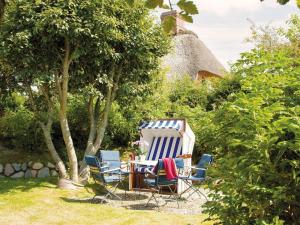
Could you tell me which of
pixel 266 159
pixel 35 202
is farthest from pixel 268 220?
pixel 35 202

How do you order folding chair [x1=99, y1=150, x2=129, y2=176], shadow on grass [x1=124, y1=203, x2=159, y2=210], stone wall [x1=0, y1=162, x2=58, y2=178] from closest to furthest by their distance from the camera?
1. shadow on grass [x1=124, y1=203, x2=159, y2=210]
2. folding chair [x1=99, y1=150, x2=129, y2=176]
3. stone wall [x1=0, y1=162, x2=58, y2=178]

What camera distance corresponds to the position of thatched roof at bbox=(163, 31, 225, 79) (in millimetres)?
30109

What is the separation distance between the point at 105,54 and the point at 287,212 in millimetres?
7660

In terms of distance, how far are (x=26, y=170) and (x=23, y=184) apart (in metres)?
1.59

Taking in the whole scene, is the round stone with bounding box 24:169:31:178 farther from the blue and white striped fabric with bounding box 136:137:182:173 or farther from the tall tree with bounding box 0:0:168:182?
the blue and white striped fabric with bounding box 136:137:182:173

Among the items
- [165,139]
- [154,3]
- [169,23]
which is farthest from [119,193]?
[154,3]

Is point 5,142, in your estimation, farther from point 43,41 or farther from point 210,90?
point 210,90

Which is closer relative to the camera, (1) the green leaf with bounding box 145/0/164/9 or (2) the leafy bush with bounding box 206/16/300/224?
(1) the green leaf with bounding box 145/0/164/9

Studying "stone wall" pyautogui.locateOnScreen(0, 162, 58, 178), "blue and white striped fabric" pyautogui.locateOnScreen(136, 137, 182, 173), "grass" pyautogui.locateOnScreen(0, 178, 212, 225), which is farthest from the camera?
"stone wall" pyautogui.locateOnScreen(0, 162, 58, 178)

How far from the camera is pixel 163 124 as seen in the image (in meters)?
12.8

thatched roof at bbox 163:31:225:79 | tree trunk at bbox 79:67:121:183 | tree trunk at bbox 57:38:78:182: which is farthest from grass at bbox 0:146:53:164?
thatched roof at bbox 163:31:225:79

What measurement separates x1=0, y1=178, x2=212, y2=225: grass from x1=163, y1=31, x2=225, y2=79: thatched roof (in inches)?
767

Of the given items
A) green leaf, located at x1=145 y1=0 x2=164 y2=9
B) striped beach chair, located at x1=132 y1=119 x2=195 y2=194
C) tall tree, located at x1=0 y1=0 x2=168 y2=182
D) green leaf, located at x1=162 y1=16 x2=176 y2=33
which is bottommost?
striped beach chair, located at x1=132 y1=119 x2=195 y2=194

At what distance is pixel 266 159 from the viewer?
3678mm
